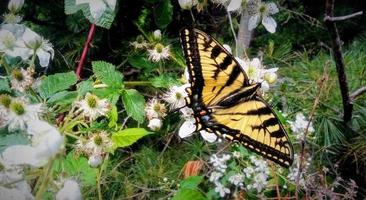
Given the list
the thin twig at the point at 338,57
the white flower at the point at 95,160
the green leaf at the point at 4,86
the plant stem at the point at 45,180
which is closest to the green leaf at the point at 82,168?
the white flower at the point at 95,160

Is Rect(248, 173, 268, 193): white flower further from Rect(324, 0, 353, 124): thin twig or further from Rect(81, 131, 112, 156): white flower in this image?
Rect(81, 131, 112, 156): white flower

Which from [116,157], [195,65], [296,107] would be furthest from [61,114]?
[296,107]

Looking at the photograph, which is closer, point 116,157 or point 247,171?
point 247,171

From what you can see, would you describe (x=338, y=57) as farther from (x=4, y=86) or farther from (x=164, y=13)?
(x=4, y=86)

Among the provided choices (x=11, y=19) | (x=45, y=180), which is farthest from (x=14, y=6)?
(x=45, y=180)

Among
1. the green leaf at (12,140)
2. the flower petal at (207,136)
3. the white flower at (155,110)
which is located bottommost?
the flower petal at (207,136)

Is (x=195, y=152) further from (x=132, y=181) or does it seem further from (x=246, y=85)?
(x=246, y=85)

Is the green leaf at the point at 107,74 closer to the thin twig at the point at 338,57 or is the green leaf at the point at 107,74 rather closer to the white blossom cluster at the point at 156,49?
the white blossom cluster at the point at 156,49
